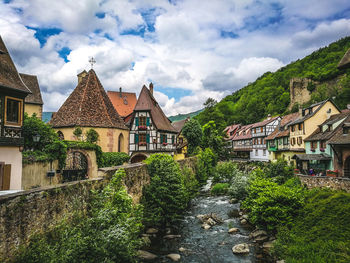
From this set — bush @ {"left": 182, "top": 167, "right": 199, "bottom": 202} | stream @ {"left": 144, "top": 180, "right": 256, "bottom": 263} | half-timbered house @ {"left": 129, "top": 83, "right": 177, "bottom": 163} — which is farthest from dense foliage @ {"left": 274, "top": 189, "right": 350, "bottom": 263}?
half-timbered house @ {"left": 129, "top": 83, "right": 177, "bottom": 163}

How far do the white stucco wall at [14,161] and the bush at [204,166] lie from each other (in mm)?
24018

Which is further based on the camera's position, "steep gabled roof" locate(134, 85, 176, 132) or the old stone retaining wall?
"steep gabled roof" locate(134, 85, 176, 132)

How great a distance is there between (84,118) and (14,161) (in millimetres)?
13655

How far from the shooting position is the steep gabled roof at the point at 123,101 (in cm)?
4200

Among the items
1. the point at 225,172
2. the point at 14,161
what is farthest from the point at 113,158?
the point at 225,172

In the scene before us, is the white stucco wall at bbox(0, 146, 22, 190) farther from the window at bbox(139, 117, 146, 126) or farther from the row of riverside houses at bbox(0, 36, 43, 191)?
the window at bbox(139, 117, 146, 126)

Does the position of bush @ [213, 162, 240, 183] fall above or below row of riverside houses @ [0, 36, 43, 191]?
below

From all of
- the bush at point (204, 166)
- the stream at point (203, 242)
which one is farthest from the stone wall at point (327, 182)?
the bush at point (204, 166)

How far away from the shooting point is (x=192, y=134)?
43312mm

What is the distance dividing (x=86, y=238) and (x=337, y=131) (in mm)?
25436

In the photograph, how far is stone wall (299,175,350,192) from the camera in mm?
16389

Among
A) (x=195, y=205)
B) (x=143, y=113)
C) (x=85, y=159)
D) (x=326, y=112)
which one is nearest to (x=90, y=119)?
(x=85, y=159)

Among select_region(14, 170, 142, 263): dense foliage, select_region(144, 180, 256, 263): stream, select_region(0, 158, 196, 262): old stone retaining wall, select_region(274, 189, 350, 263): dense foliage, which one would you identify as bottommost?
select_region(144, 180, 256, 263): stream

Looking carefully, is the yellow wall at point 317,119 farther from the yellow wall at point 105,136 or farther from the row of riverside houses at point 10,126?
the row of riverside houses at point 10,126
